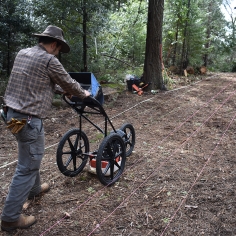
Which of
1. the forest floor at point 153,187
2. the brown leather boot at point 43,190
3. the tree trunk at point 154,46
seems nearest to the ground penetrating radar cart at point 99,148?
the forest floor at point 153,187

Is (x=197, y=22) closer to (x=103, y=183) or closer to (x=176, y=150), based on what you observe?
(x=176, y=150)

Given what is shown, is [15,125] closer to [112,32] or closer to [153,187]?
[153,187]

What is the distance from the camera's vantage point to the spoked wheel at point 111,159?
304 cm

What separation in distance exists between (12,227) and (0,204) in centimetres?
54

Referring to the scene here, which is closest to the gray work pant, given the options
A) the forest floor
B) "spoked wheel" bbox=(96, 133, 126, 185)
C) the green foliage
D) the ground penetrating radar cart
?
the forest floor

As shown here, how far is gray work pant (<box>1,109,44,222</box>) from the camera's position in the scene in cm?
237

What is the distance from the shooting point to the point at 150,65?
333 inches

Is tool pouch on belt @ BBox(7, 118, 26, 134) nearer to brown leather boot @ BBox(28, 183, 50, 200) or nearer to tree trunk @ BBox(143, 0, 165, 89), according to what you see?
brown leather boot @ BBox(28, 183, 50, 200)

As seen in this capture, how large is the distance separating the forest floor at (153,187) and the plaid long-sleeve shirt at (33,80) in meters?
1.09

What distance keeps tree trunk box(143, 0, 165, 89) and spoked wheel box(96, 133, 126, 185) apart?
17.7 feet

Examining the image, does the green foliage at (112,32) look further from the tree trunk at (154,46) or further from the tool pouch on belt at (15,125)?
the tool pouch on belt at (15,125)

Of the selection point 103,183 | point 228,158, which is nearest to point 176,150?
point 228,158

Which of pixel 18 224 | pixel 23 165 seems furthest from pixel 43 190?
pixel 23 165

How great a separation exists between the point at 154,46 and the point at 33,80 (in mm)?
6589
